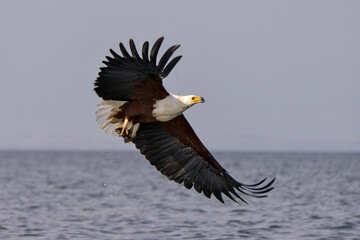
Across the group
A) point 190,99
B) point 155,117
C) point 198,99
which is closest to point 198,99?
point 198,99

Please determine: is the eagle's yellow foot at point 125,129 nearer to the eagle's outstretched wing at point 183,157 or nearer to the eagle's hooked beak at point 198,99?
the eagle's outstretched wing at point 183,157

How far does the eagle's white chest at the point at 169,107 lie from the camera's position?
884cm

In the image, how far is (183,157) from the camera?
10.1m

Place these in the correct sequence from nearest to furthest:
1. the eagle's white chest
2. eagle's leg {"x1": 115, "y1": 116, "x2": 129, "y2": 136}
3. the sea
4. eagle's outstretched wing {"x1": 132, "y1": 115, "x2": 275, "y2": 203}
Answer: the eagle's white chest
eagle's leg {"x1": 115, "y1": 116, "x2": 129, "y2": 136}
eagle's outstretched wing {"x1": 132, "y1": 115, "x2": 275, "y2": 203}
the sea

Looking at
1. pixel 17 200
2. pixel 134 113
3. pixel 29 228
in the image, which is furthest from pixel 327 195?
pixel 134 113

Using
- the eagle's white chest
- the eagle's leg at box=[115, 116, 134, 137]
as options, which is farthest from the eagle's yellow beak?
the eagle's leg at box=[115, 116, 134, 137]

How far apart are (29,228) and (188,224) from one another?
9.36ft

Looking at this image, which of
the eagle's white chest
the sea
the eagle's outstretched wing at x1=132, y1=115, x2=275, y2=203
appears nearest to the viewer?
the eagle's white chest

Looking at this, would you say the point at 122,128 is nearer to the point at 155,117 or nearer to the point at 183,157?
the point at 155,117

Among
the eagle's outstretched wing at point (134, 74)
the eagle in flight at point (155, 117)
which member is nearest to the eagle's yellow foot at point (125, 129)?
the eagle in flight at point (155, 117)

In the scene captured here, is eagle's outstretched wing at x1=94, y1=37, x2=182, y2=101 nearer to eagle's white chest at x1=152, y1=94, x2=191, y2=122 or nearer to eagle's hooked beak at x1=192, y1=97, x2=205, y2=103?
eagle's white chest at x1=152, y1=94, x2=191, y2=122

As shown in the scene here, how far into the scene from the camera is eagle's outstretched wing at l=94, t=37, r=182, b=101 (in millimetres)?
8422

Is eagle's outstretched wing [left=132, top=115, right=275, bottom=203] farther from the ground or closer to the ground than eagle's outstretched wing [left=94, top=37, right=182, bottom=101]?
closer to the ground

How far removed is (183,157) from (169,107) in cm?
144
